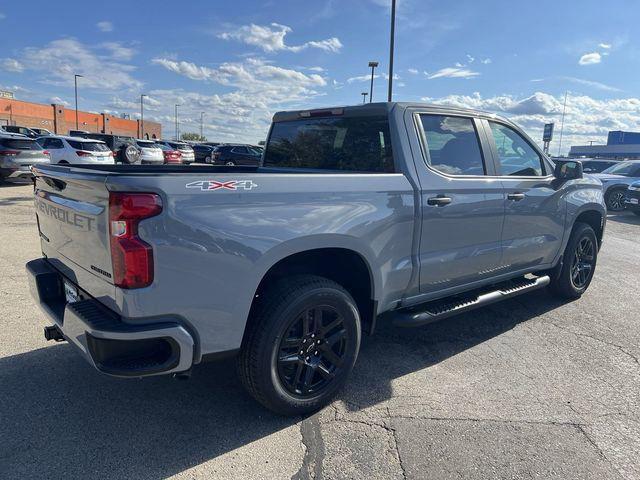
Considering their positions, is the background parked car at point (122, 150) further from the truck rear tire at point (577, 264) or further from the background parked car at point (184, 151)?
the truck rear tire at point (577, 264)

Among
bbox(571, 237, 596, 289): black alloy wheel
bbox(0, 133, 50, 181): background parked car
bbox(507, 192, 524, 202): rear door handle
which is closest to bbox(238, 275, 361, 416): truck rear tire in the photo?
bbox(507, 192, 524, 202): rear door handle

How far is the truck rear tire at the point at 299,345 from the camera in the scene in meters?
2.75

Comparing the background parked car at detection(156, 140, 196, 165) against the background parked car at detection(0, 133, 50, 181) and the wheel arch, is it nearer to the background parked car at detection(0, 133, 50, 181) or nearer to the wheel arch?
the background parked car at detection(0, 133, 50, 181)

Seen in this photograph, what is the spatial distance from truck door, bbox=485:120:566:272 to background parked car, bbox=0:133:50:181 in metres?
13.8

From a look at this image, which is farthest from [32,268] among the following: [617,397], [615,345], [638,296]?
[638,296]

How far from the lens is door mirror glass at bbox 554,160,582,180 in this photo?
4734mm

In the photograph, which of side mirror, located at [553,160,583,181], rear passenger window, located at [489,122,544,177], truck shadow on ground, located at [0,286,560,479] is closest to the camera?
truck shadow on ground, located at [0,286,560,479]

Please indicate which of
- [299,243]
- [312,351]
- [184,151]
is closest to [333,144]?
[299,243]

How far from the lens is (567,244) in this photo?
17.2 ft

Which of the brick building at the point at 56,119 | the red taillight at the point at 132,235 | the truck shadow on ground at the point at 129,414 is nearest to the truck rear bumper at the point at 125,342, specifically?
the red taillight at the point at 132,235

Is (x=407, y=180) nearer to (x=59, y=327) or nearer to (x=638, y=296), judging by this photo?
(x=59, y=327)

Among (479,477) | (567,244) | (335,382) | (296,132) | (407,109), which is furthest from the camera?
(567,244)

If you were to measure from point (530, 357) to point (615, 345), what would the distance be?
949 mm

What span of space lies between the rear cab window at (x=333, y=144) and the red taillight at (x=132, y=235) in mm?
1816
